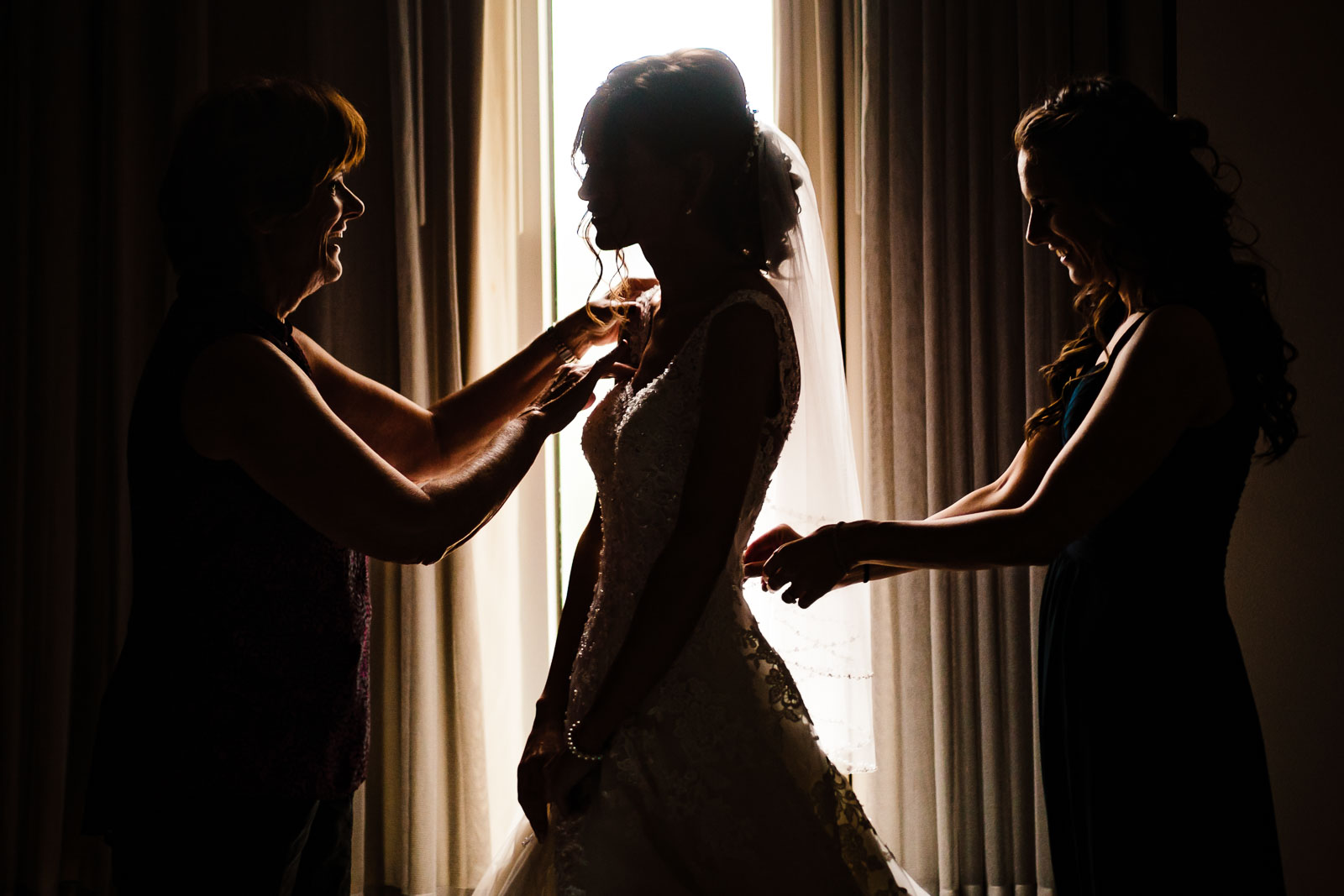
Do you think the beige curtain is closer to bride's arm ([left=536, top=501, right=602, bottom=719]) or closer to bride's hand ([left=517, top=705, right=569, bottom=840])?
bride's arm ([left=536, top=501, right=602, bottom=719])

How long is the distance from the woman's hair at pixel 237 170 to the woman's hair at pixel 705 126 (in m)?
0.45

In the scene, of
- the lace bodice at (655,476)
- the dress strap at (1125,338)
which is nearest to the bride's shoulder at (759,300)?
the lace bodice at (655,476)

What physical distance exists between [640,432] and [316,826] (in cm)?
81

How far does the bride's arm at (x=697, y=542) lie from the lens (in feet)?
4.40

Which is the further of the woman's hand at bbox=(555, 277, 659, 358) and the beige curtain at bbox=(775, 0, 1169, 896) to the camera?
the beige curtain at bbox=(775, 0, 1169, 896)

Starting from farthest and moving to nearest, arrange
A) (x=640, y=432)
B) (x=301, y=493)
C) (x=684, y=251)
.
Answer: (x=684, y=251) < (x=640, y=432) < (x=301, y=493)

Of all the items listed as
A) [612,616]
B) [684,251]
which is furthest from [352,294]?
[612,616]

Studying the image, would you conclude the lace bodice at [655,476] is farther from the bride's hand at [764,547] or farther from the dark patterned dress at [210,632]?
the dark patterned dress at [210,632]

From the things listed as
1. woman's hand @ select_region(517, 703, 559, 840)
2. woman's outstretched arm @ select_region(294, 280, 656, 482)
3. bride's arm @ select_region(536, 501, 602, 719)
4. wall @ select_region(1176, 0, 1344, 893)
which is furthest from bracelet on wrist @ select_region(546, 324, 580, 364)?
wall @ select_region(1176, 0, 1344, 893)

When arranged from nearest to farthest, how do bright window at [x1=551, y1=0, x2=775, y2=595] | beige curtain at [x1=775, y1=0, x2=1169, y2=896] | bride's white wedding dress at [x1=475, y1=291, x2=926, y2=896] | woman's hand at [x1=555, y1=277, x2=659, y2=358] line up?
bride's white wedding dress at [x1=475, y1=291, x2=926, y2=896], woman's hand at [x1=555, y1=277, x2=659, y2=358], beige curtain at [x1=775, y1=0, x2=1169, y2=896], bright window at [x1=551, y1=0, x2=775, y2=595]

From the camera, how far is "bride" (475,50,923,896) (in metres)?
1.29

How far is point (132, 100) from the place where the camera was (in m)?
2.80

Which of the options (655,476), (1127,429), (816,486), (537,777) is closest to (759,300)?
(655,476)

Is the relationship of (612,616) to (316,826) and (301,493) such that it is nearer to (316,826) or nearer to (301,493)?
(301,493)
